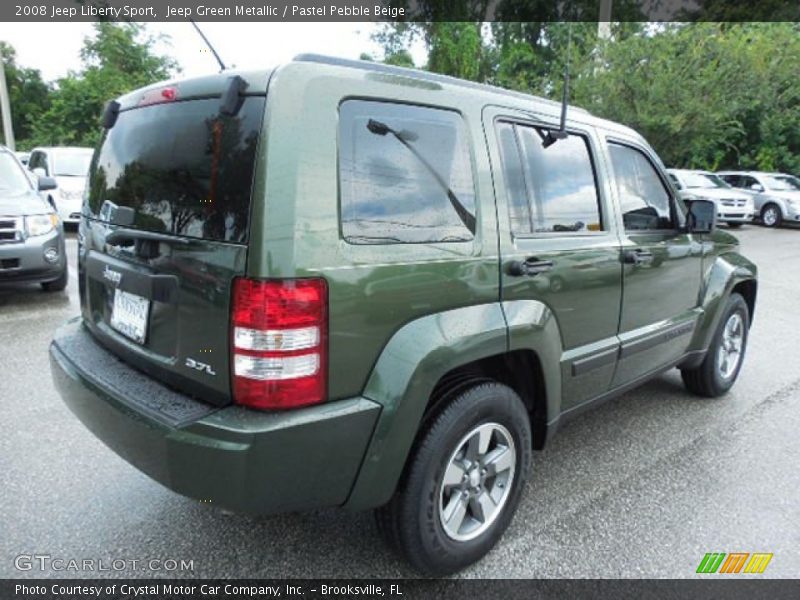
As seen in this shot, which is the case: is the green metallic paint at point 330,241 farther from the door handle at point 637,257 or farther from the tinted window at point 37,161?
the tinted window at point 37,161

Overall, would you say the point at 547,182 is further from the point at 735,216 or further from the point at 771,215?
the point at 771,215

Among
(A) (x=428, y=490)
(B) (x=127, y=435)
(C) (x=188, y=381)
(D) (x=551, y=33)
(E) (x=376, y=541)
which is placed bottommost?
(E) (x=376, y=541)

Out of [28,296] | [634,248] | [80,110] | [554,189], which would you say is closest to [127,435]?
[554,189]

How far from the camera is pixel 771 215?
17078 mm

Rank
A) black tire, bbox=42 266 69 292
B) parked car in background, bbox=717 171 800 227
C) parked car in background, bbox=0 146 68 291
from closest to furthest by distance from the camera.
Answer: parked car in background, bbox=0 146 68 291 < black tire, bbox=42 266 69 292 < parked car in background, bbox=717 171 800 227

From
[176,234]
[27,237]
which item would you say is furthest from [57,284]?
[176,234]

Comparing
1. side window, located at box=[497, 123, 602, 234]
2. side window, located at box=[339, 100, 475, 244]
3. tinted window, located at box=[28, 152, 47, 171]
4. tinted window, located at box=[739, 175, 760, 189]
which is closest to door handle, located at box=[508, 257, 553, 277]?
side window, located at box=[497, 123, 602, 234]

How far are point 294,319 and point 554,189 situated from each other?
1.53 m

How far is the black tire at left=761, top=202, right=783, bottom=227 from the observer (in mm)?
16828

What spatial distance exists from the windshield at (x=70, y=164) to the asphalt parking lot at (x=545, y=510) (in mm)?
8673

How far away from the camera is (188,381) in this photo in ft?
6.64

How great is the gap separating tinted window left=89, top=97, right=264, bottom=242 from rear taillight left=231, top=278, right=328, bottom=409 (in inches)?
8.4

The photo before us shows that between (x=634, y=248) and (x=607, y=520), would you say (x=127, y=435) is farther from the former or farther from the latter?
(x=634, y=248)

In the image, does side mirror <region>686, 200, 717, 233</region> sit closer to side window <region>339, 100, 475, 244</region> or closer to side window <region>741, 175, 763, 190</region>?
side window <region>339, 100, 475, 244</region>
